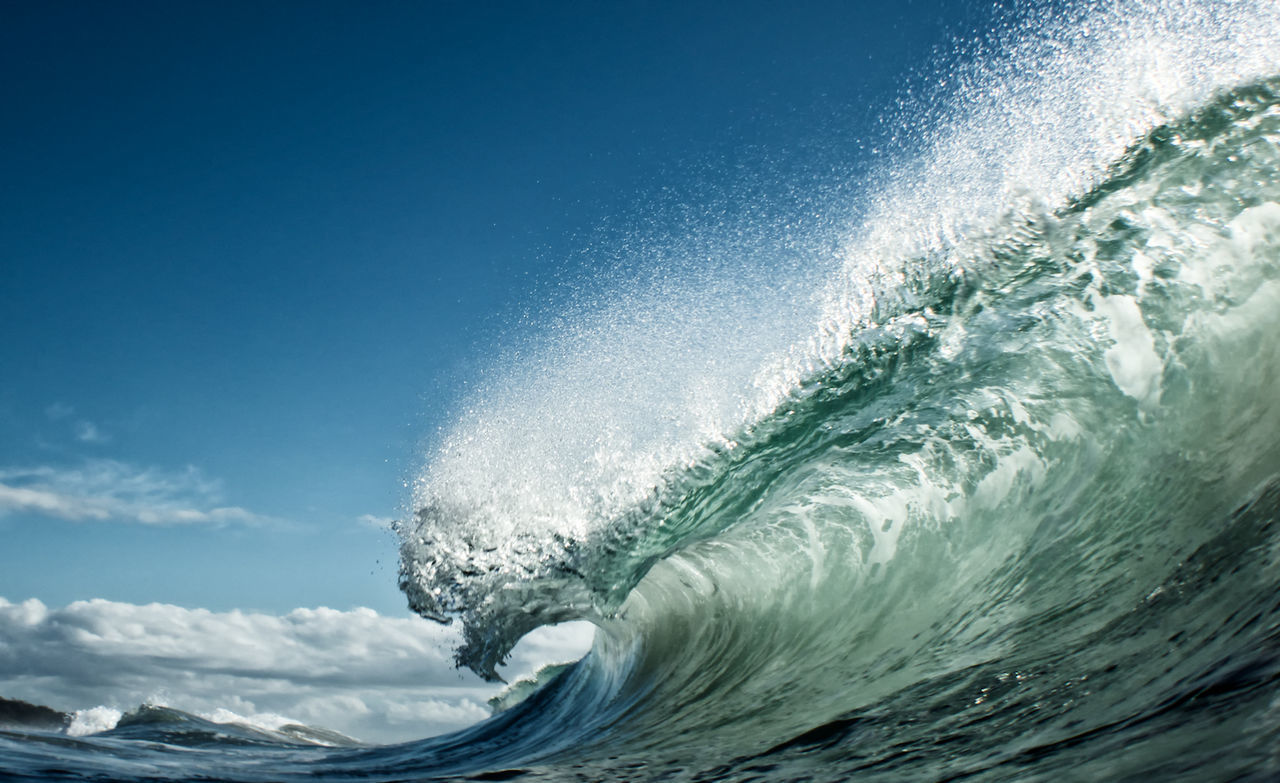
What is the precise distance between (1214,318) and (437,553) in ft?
19.6

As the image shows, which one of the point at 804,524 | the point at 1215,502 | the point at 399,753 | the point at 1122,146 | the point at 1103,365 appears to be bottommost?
the point at 399,753

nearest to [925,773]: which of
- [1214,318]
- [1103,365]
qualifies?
[1103,365]

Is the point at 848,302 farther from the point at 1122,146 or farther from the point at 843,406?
the point at 1122,146

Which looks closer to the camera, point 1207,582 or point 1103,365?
point 1207,582

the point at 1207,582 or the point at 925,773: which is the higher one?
the point at 1207,582

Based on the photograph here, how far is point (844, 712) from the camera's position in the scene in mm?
3812

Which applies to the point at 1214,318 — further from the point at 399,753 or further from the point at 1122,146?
the point at 399,753

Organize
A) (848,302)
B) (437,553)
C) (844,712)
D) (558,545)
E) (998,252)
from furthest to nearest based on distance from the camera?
(437,553)
(558,545)
(848,302)
(998,252)
(844,712)

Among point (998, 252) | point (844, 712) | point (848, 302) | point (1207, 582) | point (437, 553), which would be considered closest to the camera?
point (1207, 582)

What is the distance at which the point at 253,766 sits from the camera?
16.0 feet

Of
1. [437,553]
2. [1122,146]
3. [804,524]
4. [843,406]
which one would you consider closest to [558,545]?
[437,553]

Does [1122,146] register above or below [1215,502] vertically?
above

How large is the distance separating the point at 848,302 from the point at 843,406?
791 mm

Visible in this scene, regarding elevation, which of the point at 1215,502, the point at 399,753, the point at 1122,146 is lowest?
the point at 399,753
